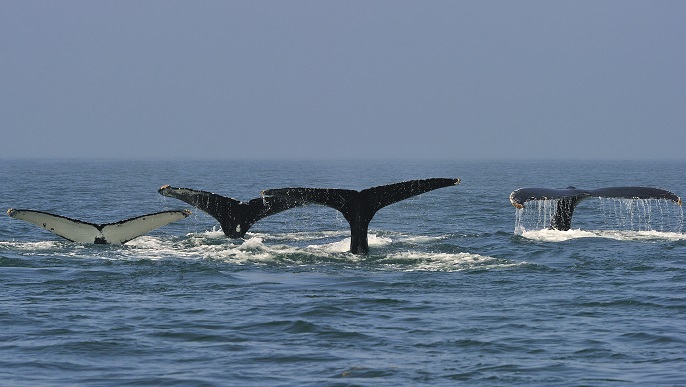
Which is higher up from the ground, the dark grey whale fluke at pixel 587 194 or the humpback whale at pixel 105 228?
the dark grey whale fluke at pixel 587 194

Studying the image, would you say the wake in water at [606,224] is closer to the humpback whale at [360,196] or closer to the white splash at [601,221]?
the white splash at [601,221]

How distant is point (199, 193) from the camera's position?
2105 cm

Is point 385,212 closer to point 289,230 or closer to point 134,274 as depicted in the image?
point 289,230

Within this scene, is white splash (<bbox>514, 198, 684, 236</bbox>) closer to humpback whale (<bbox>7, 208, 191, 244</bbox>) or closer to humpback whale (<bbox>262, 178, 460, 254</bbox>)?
humpback whale (<bbox>262, 178, 460, 254</bbox>)

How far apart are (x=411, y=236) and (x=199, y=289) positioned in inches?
333

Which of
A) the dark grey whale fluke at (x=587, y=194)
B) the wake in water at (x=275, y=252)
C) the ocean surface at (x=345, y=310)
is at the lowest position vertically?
the ocean surface at (x=345, y=310)

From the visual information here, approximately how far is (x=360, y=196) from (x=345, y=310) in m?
4.26

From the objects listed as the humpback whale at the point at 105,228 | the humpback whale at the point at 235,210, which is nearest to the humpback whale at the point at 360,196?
the humpback whale at the point at 235,210

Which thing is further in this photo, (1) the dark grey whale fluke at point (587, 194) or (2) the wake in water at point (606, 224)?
(2) the wake in water at point (606, 224)

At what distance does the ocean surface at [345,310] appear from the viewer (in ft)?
37.5

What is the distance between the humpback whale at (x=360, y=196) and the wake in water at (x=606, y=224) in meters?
3.05

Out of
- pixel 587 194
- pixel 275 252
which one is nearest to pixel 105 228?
pixel 275 252

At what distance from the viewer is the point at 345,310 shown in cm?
1455

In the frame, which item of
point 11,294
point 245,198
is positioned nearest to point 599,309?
point 11,294
